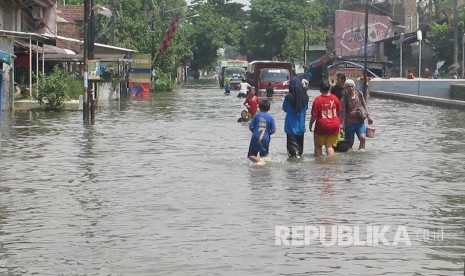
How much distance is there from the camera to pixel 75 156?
797 inches

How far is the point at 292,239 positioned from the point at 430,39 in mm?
72787

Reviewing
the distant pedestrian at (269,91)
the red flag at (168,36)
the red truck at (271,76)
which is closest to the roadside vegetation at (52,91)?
the distant pedestrian at (269,91)

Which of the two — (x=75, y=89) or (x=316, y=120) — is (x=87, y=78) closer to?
(x=316, y=120)

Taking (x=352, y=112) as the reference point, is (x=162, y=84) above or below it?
below

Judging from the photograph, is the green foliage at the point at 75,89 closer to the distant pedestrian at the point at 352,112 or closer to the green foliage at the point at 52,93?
the green foliage at the point at 52,93

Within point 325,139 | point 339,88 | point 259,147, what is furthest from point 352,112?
point 259,147

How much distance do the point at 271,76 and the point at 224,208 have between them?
50.6m

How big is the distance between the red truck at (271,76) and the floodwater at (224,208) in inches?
1492

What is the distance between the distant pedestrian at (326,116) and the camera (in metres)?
18.8

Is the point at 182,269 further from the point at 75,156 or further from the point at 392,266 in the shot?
the point at 75,156

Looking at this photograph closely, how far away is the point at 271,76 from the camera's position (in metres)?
63.3

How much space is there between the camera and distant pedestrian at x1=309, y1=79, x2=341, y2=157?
1880 cm

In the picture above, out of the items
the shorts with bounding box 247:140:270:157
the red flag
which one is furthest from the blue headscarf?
→ the red flag

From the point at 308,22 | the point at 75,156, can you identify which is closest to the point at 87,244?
the point at 75,156
